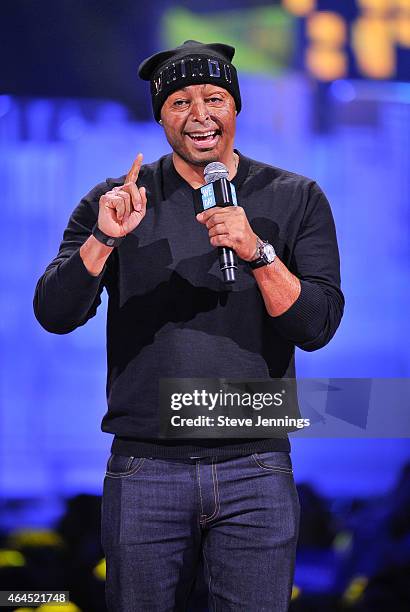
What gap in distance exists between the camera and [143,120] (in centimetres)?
302

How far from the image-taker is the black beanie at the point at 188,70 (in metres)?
1.85

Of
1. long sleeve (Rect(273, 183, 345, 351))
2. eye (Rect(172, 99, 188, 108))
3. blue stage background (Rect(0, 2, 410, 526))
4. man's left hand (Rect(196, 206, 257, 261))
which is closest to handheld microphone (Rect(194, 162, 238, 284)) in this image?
man's left hand (Rect(196, 206, 257, 261))

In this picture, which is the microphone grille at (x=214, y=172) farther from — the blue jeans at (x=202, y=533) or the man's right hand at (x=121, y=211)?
the blue jeans at (x=202, y=533)

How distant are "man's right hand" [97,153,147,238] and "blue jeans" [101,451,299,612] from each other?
1.42 feet

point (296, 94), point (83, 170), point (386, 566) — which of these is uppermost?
point (296, 94)

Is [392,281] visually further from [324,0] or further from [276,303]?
[276,303]

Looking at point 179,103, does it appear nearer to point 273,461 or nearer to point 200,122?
point 200,122

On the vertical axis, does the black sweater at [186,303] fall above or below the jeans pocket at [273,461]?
above

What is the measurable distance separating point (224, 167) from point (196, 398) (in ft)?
1.47

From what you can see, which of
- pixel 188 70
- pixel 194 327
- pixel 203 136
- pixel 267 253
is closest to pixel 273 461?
pixel 194 327

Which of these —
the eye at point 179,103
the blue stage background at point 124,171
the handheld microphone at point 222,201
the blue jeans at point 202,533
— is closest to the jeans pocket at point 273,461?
the blue jeans at point 202,533

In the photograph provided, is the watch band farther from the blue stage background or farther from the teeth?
the blue stage background

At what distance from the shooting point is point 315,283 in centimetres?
170

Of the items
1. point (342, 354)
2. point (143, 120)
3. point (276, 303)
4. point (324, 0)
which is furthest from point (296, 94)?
point (276, 303)
